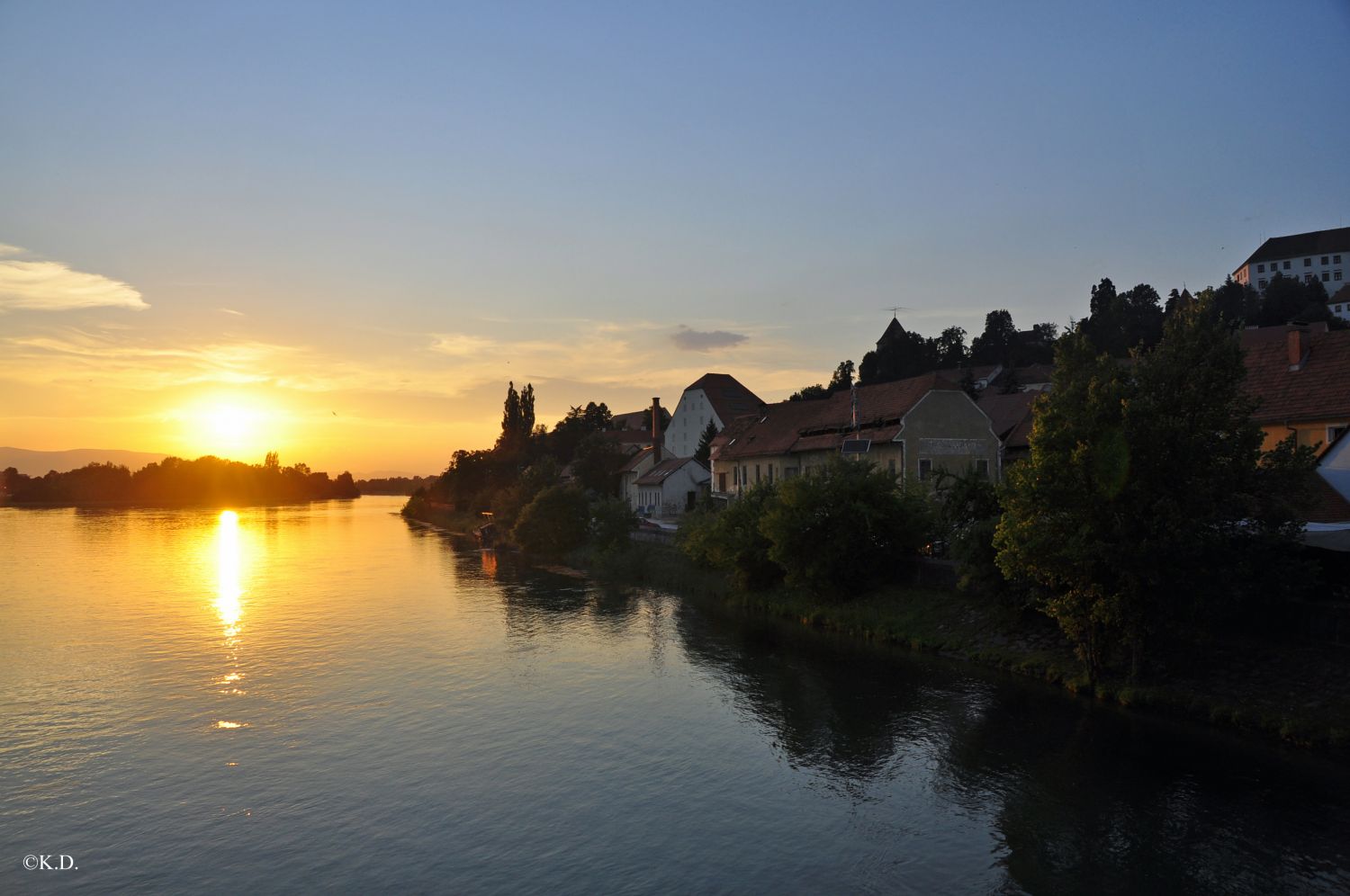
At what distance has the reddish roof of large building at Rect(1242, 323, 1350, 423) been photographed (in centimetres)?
3253

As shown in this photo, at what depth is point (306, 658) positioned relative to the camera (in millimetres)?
33094

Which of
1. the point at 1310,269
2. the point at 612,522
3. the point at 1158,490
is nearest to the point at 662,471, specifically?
the point at 612,522

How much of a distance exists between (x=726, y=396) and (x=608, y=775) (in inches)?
→ 3141

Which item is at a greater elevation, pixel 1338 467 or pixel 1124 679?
pixel 1338 467

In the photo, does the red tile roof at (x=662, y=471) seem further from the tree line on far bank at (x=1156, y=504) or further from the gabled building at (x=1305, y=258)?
the gabled building at (x=1305, y=258)

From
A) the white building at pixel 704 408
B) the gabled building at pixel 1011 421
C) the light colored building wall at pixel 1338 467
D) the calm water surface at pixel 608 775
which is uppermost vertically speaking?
the white building at pixel 704 408

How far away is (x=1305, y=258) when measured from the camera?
391ft

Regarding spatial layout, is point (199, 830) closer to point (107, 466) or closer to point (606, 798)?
point (606, 798)

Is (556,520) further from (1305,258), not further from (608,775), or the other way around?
(1305,258)

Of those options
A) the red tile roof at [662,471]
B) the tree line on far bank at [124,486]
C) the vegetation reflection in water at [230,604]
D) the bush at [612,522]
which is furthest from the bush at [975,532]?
the tree line on far bank at [124,486]

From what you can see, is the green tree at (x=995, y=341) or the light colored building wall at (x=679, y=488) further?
the green tree at (x=995, y=341)

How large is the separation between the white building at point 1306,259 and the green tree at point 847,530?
105413 millimetres

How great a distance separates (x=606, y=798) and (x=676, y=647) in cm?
1552

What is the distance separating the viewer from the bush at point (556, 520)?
6669 centimetres
